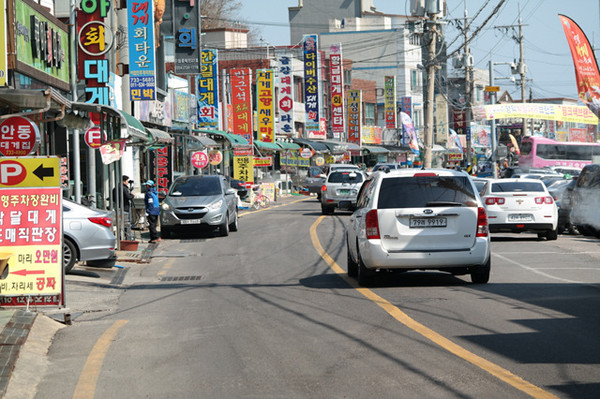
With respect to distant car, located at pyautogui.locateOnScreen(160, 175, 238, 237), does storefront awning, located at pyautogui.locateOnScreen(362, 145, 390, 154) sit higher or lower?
higher

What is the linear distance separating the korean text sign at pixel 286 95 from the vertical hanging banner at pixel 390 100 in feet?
89.3

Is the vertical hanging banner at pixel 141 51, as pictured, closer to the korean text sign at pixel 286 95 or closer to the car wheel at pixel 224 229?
the car wheel at pixel 224 229

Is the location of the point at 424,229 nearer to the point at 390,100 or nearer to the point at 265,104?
the point at 265,104

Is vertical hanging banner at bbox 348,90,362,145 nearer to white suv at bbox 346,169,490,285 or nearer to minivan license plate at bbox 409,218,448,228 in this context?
white suv at bbox 346,169,490,285

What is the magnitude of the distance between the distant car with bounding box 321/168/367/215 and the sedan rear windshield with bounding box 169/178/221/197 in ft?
27.8

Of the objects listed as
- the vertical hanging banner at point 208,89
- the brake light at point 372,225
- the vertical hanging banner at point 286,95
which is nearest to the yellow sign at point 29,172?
the brake light at point 372,225

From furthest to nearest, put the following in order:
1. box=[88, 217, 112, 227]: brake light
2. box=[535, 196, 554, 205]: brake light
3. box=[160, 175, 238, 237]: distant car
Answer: box=[160, 175, 238, 237]: distant car → box=[535, 196, 554, 205]: brake light → box=[88, 217, 112, 227]: brake light

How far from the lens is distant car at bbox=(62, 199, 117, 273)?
55.0ft

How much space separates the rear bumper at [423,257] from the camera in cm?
1320

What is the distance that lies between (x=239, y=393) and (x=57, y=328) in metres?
4.65

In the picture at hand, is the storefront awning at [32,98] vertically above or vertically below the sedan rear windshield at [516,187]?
above

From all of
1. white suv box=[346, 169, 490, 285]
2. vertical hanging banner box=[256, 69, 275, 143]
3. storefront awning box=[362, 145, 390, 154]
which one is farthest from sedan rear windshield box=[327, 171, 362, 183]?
storefront awning box=[362, 145, 390, 154]

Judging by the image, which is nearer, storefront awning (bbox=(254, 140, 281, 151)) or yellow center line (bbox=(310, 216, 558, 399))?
yellow center line (bbox=(310, 216, 558, 399))

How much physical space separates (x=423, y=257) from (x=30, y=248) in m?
5.37
